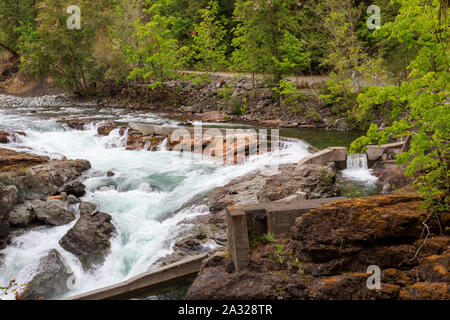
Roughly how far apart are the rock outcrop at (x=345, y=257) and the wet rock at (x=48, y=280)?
3327 mm

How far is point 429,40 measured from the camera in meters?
4.83

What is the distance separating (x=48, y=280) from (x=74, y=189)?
13.6 ft

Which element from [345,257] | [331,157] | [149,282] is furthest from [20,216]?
[331,157]

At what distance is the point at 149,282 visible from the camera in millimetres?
6902

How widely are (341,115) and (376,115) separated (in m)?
1.82

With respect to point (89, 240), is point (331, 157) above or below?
above

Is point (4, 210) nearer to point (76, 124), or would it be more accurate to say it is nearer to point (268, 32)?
point (76, 124)

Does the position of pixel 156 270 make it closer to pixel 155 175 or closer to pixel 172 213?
pixel 172 213

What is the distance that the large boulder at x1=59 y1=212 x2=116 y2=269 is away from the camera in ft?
26.1

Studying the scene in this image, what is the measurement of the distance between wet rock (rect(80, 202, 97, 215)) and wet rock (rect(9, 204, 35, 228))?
1.16 metres

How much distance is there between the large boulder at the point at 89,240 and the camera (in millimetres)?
7949

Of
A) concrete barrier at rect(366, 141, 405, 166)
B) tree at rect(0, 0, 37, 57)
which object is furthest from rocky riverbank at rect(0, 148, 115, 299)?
tree at rect(0, 0, 37, 57)

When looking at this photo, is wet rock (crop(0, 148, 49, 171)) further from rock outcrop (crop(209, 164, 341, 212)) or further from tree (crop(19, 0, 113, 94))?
tree (crop(19, 0, 113, 94))
